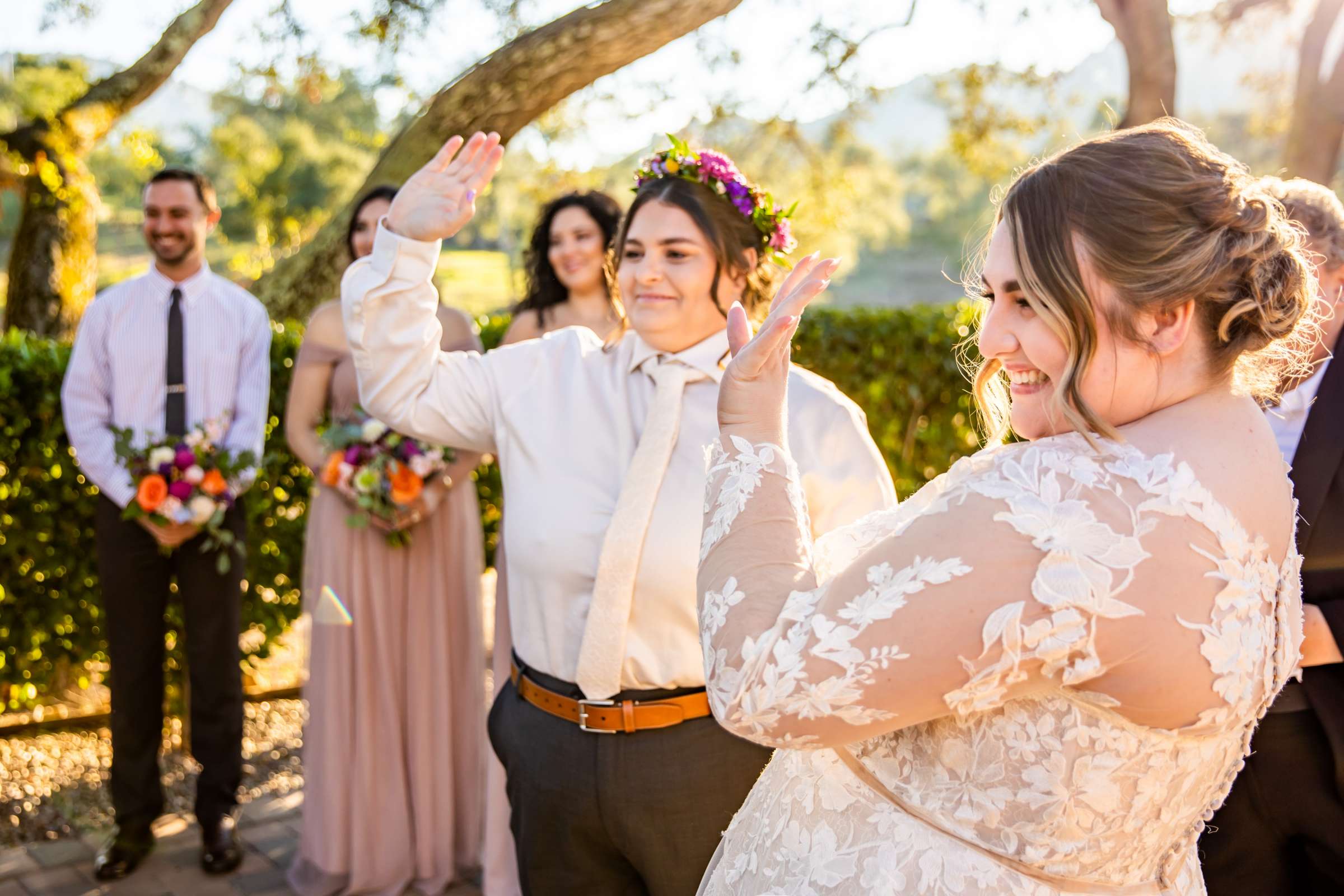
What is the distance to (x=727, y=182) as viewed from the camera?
2.77 m

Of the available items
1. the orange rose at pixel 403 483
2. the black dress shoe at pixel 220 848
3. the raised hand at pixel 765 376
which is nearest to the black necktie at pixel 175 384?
the orange rose at pixel 403 483

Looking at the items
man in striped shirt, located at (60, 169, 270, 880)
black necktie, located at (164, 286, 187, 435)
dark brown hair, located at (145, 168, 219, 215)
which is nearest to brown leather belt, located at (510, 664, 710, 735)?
man in striped shirt, located at (60, 169, 270, 880)

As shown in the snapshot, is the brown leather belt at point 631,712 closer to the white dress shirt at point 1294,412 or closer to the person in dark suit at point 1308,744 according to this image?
the person in dark suit at point 1308,744

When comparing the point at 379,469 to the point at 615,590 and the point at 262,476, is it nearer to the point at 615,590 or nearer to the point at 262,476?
the point at 262,476

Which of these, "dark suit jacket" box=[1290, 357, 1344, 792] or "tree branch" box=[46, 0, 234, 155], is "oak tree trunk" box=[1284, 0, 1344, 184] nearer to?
"dark suit jacket" box=[1290, 357, 1344, 792]

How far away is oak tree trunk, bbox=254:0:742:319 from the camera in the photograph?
7.01 m

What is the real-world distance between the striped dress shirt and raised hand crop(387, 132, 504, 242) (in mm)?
2364

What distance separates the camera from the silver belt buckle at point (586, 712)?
240 cm

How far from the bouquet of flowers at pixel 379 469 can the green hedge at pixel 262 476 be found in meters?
0.50

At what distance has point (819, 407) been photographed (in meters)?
2.53

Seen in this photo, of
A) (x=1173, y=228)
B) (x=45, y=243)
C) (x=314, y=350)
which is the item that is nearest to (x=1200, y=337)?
(x=1173, y=228)

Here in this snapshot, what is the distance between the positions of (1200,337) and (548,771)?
65.3 inches

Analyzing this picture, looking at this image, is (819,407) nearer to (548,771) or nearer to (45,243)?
(548,771)

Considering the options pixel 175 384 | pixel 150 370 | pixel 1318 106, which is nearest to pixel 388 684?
pixel 175 384
